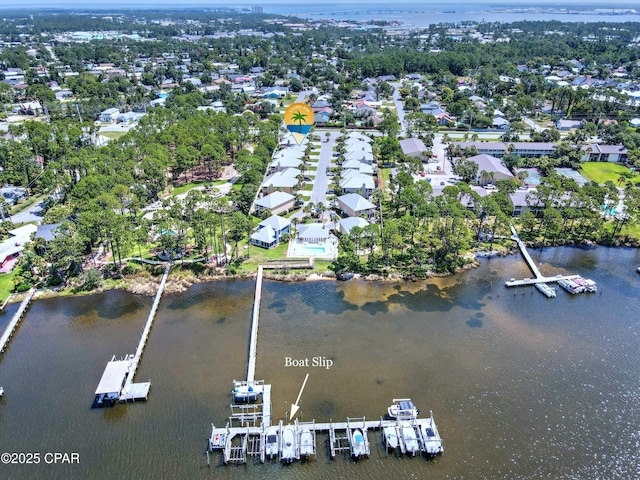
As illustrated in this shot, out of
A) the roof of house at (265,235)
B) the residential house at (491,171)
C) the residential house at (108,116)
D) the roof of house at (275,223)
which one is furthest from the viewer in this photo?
the residential house at (108,116)

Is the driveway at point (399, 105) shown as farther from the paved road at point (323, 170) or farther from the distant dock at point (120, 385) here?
the distant dock at point (120, 385)

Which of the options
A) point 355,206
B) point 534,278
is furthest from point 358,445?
point 355,206

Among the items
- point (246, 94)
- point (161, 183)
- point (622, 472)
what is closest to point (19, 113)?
point (246, 94)

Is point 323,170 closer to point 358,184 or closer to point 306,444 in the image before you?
point 358,184

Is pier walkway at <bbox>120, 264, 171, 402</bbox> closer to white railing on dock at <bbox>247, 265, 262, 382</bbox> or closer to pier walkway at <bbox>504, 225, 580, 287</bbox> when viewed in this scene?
white railing on dock at <bbox>247, 265, 262, 382</bbox>

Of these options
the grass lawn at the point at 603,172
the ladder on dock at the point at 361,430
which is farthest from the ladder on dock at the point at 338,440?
the grass lawn at the point at 603,172

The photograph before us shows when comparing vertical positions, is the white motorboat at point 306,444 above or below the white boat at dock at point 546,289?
below

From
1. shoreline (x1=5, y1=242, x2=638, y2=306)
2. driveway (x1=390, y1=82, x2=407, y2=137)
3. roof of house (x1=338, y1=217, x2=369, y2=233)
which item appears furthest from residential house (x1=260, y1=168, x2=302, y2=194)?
driveway (x1=390, y1=82, x2=407, y2=137)

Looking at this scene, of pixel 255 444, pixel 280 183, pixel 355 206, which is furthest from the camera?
pixel 280 183
